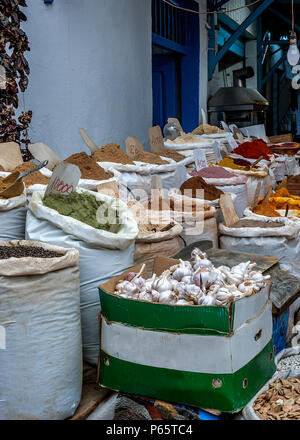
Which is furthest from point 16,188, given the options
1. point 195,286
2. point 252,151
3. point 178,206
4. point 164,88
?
point 164,88

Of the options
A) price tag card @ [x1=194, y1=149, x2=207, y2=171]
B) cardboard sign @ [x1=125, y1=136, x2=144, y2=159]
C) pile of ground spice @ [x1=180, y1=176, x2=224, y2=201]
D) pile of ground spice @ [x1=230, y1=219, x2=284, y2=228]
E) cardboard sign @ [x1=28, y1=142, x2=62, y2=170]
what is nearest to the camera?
cardboard sign @ [x1=28, y1=142, x2=62, y2=170]

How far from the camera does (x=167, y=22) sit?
623 centimetres

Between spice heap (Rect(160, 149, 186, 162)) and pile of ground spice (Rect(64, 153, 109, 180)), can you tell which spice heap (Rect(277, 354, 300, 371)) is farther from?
spice heap (Rect(160, 149, 186, 162))

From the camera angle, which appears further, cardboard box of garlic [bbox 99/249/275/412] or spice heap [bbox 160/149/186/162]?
spice heap [bbox 160/149/186/162]

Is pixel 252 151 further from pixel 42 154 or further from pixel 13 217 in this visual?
pixel 13 217

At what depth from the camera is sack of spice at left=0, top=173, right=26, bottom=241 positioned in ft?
5.74

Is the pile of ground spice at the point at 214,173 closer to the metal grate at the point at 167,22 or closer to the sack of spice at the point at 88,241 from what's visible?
the sack of spice at the point at 88,241

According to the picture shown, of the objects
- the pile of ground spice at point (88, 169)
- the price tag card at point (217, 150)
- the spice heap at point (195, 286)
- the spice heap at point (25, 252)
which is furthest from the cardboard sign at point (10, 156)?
the price tag card at point (217, 150)

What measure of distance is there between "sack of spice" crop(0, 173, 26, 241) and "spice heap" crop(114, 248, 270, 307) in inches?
18.7

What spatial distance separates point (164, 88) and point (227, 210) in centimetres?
444

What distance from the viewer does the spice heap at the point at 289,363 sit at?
1.69 meters

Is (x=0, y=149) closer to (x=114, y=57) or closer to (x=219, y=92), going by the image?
(x=114, y=57)

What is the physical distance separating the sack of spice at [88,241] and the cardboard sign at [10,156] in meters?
0.55

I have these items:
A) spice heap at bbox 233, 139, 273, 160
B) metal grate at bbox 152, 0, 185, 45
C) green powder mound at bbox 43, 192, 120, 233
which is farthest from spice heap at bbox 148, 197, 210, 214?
metal grate at bbox 152, 0, 185, 45
